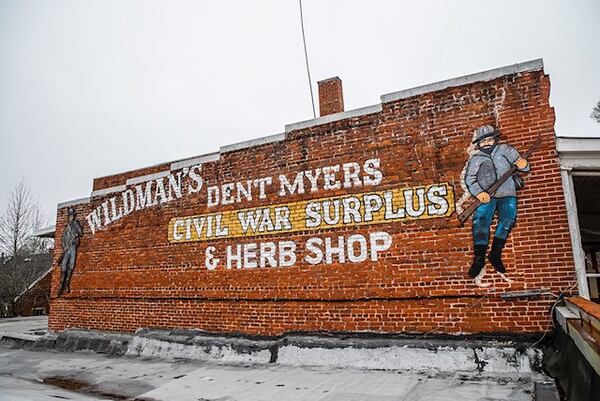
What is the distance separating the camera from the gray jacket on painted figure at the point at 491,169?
666 centimetres

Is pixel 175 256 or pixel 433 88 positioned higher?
pixel 433 88

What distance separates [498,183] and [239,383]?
5130 mm

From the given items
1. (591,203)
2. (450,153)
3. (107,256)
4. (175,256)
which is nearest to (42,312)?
(107,256)

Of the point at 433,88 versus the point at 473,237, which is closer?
the point at 473,237

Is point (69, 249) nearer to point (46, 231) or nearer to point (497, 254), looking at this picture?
point (46, 231)

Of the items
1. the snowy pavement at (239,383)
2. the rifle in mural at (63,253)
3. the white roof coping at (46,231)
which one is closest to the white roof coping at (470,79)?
the snowy pavement at (239,383)

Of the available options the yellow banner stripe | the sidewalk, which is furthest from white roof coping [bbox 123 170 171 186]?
the sidewalk

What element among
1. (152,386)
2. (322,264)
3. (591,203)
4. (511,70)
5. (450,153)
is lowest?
(152,386)

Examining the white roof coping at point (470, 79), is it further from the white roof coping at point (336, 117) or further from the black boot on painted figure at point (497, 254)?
the black boot on painted figure at point (497, 254)

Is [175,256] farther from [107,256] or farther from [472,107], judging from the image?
[472,107]

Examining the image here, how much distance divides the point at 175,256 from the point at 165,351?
2.07 meters

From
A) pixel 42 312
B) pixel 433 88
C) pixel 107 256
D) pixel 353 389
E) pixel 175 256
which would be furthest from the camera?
pixel 42 312

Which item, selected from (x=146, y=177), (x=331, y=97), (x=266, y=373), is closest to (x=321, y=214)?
(x=266, y=373)

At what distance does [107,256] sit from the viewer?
11.0m
